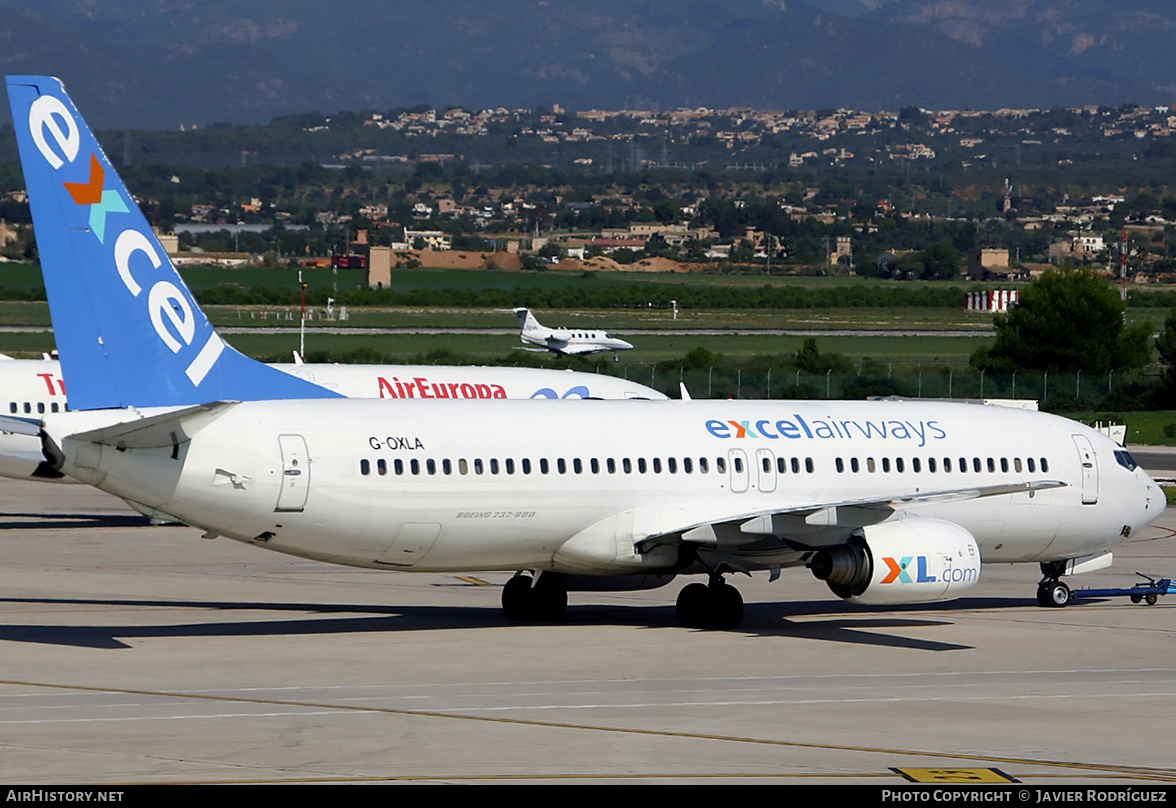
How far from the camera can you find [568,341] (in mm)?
122938

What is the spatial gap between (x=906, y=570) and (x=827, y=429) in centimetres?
426

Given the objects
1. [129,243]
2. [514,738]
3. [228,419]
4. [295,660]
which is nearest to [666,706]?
[514,738]

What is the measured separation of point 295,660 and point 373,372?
25.3 metres

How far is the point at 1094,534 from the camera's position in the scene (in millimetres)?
33969

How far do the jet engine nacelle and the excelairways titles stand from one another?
3009 millimetres

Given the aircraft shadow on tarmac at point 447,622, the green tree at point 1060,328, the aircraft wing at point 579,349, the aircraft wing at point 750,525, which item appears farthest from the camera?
the aircraft wing at point 579,349

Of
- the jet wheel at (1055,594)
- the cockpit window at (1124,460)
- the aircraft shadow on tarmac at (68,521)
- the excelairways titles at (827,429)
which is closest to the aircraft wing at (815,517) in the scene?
the excelairways titles at (827,429)

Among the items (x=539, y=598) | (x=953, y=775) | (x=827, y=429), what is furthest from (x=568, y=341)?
(x=953, y=775)

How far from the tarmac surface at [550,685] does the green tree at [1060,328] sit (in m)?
65.3

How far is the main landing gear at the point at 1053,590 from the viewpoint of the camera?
113 feet

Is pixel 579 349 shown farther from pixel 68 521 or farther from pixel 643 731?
pixel 643 731

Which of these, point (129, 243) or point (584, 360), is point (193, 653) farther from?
point (584, 360)

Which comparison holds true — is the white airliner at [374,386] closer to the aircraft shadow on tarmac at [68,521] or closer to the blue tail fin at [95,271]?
the aircraft shadow on tarmac at [68,521]

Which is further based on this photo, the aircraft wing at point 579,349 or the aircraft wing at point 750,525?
the aircraft wing at point 579,349
